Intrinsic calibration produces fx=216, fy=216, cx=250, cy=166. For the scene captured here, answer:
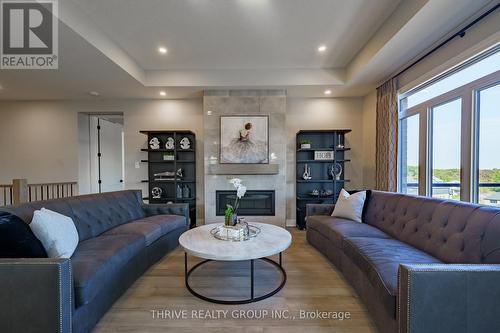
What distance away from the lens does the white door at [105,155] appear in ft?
16.9

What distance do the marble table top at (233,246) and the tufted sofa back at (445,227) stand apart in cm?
117

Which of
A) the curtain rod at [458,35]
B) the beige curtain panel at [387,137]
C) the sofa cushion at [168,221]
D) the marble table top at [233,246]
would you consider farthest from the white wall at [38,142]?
the curtain rod at [458,35]

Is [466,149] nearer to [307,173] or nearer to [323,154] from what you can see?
[323,154]

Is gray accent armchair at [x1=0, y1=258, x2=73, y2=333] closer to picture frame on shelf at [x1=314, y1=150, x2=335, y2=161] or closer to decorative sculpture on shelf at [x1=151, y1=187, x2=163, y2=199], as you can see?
decorative sculpture on shelf at [x1=151, y1=187, x2=163, y2=199]

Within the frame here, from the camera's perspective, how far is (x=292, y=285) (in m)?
2.12

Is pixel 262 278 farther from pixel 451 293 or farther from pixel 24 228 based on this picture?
pixel 24 228

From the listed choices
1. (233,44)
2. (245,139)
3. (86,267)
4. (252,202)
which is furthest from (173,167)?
(86,267)

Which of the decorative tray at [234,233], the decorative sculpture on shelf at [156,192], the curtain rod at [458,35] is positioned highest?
the curtain rod at [458,35]

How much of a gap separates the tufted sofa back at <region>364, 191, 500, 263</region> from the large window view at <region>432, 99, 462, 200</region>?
0.72 m

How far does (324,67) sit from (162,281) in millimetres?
3951

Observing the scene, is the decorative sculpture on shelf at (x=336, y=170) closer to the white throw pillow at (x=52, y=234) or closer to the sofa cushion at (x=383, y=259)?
the sofa cushion at (x=383, y=259)

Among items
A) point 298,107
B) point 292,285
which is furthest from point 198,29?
point 292,285

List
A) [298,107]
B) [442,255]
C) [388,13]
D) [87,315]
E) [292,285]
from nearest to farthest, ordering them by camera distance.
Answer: [87,315] < [442,255] < [292,285] < [388,13] < [298,107]

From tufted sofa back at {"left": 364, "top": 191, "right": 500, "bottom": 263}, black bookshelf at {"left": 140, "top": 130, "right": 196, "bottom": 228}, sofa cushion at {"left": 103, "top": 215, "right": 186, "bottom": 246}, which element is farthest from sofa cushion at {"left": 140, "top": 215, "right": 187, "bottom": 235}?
tufted sofa back at {"left": 364, "top": 191, "right": 500, "bottom": 263}
